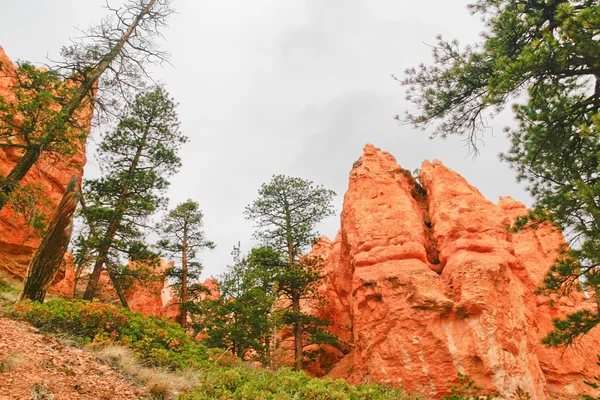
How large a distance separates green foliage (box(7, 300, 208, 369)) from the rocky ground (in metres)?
0.62

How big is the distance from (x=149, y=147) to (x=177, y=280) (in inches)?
346

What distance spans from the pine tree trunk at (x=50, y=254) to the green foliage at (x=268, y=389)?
5.03 m

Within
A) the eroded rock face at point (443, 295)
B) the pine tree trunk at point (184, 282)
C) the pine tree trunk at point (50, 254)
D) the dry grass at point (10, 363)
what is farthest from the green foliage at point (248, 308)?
the dry grass at point (10, 363)

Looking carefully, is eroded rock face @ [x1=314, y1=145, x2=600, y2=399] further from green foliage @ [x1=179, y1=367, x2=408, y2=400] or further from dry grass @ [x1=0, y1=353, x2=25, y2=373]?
dry grass @ [x1=0, y1=353, x2=25, y2=373]

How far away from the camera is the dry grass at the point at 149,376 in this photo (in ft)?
21.1

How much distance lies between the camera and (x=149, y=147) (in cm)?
2027

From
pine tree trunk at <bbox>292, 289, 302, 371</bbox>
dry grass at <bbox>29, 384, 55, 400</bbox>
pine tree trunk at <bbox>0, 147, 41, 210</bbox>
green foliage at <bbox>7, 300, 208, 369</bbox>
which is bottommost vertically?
dry grass at <bbox>29, 384, 55, 400</bbox>

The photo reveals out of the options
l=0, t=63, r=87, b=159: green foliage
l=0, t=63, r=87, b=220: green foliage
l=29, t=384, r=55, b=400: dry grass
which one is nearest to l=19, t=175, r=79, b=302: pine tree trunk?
l=0, t=63, r=87, b=220: green foliage

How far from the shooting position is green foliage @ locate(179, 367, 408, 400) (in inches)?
255

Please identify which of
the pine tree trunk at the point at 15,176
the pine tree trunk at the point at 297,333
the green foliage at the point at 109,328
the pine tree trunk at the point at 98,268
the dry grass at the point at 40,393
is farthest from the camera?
the pine tree trunk at the point at 297,333

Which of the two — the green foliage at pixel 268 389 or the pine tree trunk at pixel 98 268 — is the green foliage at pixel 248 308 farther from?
the green foliage at pixel 268 389

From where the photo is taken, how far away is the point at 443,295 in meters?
15.9

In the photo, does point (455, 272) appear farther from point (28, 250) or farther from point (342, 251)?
point (28, 250)

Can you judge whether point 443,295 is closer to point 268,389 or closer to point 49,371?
point 268,389
